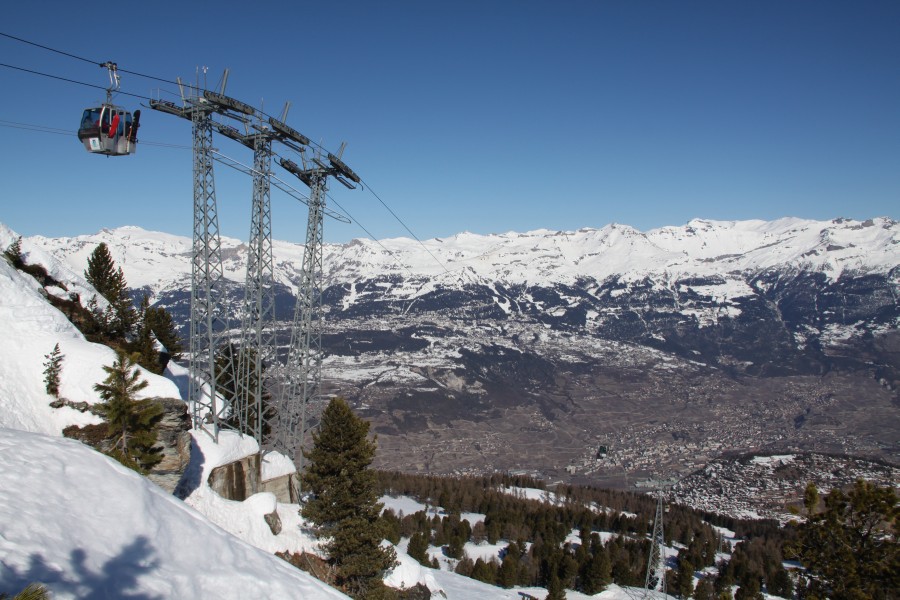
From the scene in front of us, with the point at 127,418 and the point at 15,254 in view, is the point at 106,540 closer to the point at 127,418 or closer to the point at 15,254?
the point at 127,418

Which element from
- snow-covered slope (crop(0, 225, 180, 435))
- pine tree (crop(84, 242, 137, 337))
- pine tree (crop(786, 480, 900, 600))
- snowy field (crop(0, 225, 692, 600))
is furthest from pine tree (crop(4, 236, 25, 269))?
pine tree (crop(786, 480, 900, 600))

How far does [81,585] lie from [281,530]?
85.4 ft

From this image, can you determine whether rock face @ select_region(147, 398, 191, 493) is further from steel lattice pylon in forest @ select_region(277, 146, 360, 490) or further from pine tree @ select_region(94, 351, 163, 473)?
steel lattice pylon in forest @ select_region(277, 146, 360, 490)

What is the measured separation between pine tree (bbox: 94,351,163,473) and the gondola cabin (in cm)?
958

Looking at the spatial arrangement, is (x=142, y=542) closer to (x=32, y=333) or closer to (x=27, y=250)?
(x=32, y=333)

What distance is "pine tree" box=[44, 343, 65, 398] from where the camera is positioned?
2662cm

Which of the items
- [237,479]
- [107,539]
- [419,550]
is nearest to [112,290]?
[237,479]

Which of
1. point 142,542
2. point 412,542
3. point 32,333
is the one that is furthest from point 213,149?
point 412,542

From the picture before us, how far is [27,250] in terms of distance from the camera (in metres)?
43.2

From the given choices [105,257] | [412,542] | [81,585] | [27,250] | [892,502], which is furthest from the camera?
[412,542]

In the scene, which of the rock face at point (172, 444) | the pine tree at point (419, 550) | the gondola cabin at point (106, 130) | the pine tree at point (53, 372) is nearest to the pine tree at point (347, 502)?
the rock face at point (172, 444)

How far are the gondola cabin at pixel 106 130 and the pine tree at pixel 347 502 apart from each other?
55.2ft

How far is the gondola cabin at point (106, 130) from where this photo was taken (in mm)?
25188

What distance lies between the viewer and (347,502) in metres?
30.4
